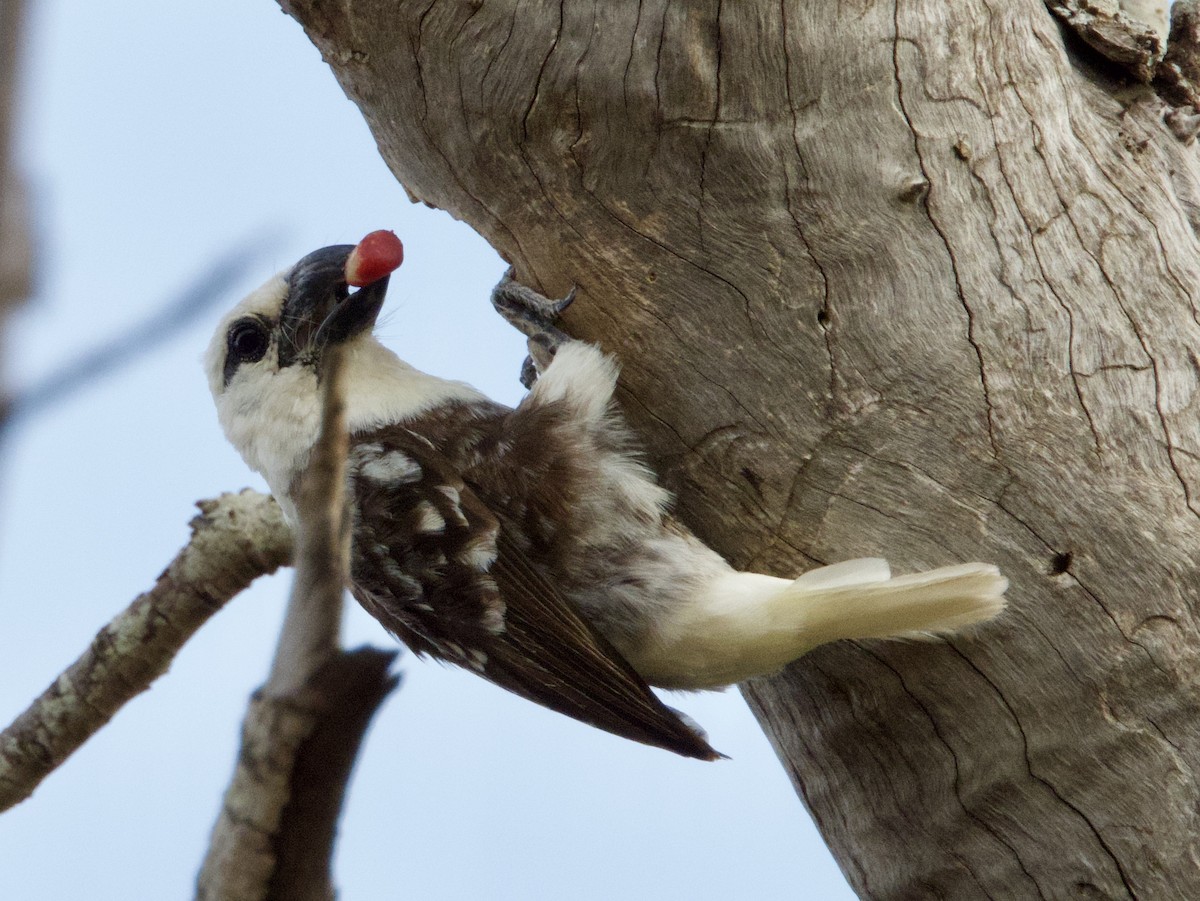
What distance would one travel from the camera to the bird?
2.48m

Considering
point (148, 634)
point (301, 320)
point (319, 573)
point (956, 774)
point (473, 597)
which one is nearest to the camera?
point (319, 573)

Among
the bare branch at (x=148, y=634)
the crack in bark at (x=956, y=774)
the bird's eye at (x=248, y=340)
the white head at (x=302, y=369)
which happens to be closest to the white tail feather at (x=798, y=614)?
the crack in bark at (x=956, y=774)

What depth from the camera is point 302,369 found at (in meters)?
3.11

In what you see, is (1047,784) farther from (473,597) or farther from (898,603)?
(473,597)

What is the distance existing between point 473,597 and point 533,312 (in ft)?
2.13

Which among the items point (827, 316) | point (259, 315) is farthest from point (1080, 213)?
point (259, 315)

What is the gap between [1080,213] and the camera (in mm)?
2459

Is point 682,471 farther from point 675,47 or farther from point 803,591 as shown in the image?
point 675,47

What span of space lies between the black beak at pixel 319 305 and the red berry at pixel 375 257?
57mm

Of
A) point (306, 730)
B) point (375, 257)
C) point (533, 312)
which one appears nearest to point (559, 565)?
point (533, 312)

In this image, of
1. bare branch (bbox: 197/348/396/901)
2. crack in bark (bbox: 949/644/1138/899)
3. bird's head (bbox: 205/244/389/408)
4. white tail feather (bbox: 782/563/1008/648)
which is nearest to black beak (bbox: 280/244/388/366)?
bird's head (bbox: 205/244/389/408)

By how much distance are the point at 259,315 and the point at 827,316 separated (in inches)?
60.8

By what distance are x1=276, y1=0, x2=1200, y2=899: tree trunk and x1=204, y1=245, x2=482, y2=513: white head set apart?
2.03ft

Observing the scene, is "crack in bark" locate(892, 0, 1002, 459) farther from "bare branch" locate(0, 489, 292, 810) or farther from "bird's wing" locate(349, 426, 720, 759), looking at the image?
"bare branch" locate(0, 489, 292, 810)
